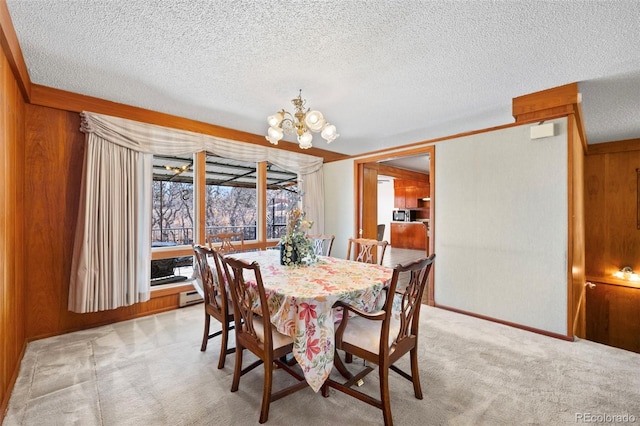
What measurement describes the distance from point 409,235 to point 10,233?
9.03 m

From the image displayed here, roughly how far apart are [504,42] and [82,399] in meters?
3.94

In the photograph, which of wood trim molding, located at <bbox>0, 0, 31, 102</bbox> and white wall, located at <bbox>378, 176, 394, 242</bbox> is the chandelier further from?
white wall, located at <bbox>378, 176, 394, 242</bbox>

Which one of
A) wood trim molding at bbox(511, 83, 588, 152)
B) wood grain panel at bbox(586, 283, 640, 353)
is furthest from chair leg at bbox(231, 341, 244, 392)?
wood grain panel at bbox(586, 283, 640, 353)

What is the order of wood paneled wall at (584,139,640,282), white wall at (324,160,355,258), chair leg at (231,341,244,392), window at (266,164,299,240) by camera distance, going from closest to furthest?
chair leg at (231,341,244,392), window at (266,164,299,240), wood paneled wall at (584,139,640,282), white wall at (324,160,355,258)

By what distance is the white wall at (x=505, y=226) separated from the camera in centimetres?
287

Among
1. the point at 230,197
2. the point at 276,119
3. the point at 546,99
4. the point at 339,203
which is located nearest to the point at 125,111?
the point at 230,197

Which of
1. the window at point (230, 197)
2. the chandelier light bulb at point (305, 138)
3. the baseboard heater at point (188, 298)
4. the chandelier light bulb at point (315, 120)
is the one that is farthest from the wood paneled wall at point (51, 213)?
the chandelier light bulb at point (315, 120)

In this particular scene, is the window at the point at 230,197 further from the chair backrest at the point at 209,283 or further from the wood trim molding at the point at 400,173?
the wood trim molding at the point at 400,173

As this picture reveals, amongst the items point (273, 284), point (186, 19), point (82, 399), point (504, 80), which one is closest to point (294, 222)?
point (273, 284)

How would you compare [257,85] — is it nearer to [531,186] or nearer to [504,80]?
[504,80]

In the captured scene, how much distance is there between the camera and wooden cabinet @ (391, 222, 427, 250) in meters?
8.95

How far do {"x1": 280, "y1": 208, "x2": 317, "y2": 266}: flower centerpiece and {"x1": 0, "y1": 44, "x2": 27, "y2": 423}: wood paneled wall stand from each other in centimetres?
192

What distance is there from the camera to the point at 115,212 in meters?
3.04

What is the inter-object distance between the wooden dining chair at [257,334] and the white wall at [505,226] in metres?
2.57
